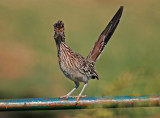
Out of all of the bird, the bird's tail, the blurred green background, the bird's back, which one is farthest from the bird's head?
the blurred green background

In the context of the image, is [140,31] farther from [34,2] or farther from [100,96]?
[100,96]

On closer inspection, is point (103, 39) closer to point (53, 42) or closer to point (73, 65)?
point (73, 65)

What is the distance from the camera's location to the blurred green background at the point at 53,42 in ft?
31.2

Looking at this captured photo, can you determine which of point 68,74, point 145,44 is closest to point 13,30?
point 145,44

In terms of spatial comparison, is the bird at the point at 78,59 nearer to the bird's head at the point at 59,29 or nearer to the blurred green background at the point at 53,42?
the bird's head at the point at 59,29

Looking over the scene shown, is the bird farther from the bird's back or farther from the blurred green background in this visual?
the blurred green background

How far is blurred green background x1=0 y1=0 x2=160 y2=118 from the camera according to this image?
9.52m

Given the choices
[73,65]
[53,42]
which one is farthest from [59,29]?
[53,42]

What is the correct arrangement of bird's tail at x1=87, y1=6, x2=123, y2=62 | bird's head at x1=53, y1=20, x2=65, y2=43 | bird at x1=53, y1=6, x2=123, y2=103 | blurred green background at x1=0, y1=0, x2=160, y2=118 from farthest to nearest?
blurred green background at x1=0, y1=0, x2=160, y2=118 → bird's tail at x1=87, y1=6, x2=123, y2=62 → bird at x1=53, y1=6, x2=123, y2=103 → bird's head at x1=53, y1=20, x2=65, y2=43

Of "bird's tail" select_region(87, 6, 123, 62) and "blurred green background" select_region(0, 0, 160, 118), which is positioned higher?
"bird's tail" select_region(87, 6, 123, 62)

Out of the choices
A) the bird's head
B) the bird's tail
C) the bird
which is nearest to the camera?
the bird's head

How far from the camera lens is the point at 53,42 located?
11.5 metres

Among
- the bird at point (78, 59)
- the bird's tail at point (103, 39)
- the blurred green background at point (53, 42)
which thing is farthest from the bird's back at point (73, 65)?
the blurred green background at point (53, 42)

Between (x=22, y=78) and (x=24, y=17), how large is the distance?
3.19 metres
